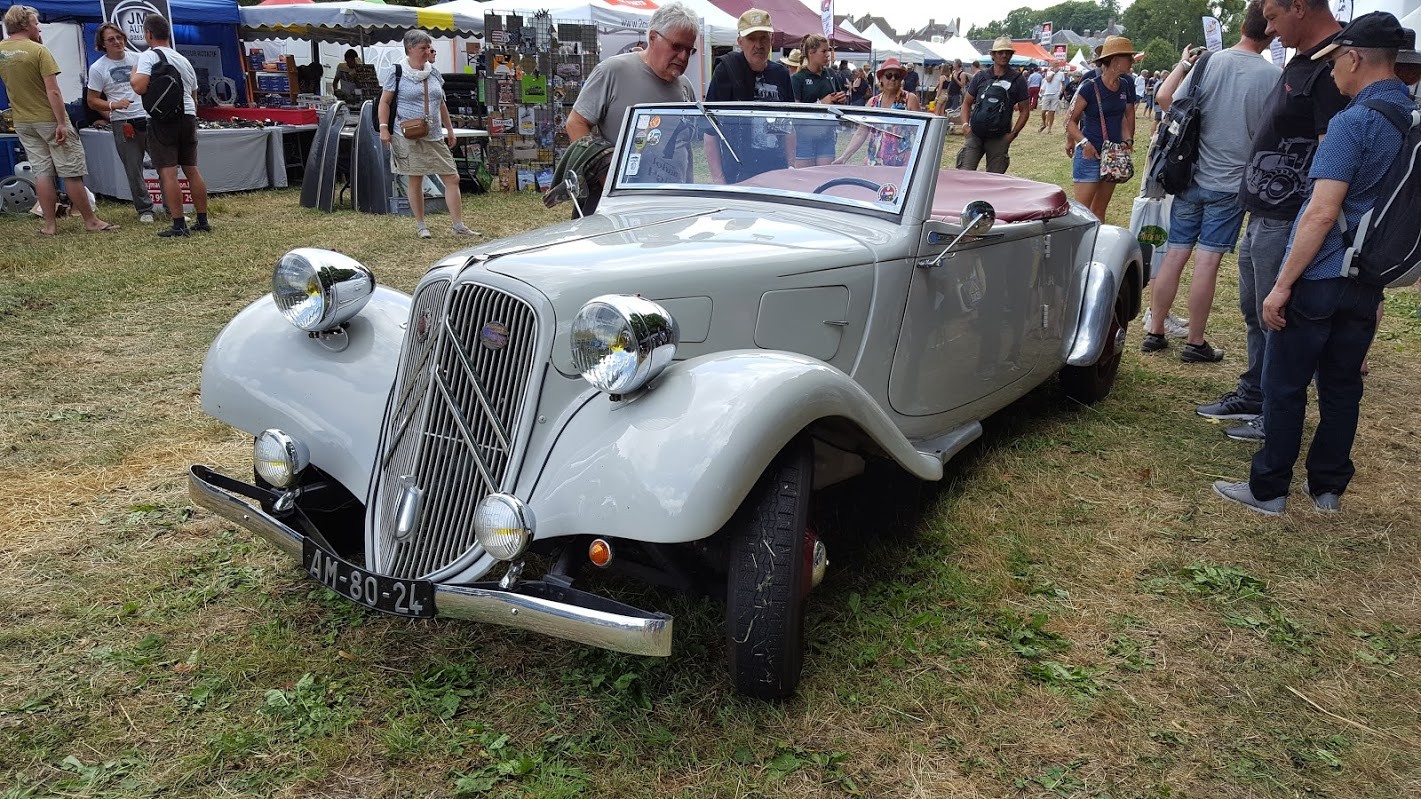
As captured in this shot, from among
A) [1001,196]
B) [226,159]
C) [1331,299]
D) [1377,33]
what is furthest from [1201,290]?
[226,159]

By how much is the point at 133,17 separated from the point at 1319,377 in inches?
429

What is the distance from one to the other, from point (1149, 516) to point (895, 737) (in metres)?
1.76

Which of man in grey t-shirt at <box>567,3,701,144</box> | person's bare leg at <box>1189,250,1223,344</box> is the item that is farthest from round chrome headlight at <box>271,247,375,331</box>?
person's bare leg at <box>1189,250,1223,344</box>

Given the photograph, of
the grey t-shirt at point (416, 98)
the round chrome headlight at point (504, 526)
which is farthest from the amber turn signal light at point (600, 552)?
the grey t-shirt at point (416, 98)

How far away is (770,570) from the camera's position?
86.7 inches

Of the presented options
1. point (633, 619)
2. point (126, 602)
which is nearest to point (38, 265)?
point (126, 602)

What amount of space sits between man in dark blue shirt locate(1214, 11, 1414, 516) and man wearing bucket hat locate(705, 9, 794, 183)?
172 cm

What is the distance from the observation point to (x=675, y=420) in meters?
2.17

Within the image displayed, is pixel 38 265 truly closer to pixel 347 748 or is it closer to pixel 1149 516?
pixel 347 748

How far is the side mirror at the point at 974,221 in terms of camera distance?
304 cm

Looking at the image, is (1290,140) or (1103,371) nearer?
(1290,140)

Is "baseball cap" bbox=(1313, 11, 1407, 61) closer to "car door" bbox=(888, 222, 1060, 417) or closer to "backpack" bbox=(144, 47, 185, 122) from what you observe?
"car door" bbox=(888, 222, 1060, 417)

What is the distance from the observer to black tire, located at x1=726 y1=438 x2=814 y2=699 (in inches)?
86.8

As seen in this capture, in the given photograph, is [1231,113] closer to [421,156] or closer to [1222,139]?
[1222,139]
